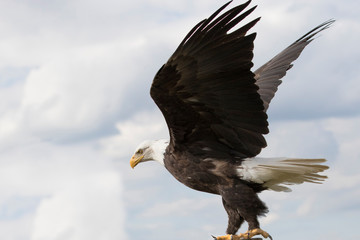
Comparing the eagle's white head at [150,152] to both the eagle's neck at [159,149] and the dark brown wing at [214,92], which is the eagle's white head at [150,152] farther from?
the dark brown wing at [214,92]

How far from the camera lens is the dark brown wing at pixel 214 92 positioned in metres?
6.31

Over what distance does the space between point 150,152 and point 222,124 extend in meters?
1.13

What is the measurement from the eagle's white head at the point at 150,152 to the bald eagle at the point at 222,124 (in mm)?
19

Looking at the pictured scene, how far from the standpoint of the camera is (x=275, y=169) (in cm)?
695

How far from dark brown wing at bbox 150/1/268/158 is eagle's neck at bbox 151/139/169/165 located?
29cm

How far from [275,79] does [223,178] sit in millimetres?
2622

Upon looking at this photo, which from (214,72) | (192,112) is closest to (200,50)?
(214,72)

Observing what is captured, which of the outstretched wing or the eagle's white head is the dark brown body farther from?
the outstretched wing

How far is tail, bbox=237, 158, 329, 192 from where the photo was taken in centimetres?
691

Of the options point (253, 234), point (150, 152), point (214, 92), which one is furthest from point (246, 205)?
point (150, 152)

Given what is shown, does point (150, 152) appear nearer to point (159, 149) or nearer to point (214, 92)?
point (159, 149)

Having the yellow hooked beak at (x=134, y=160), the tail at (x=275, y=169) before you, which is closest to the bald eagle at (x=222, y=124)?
the tail at (x=275, y=169)

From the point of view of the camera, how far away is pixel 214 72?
21.3ft

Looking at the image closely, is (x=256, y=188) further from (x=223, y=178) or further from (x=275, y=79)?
(x=275, y=79)
